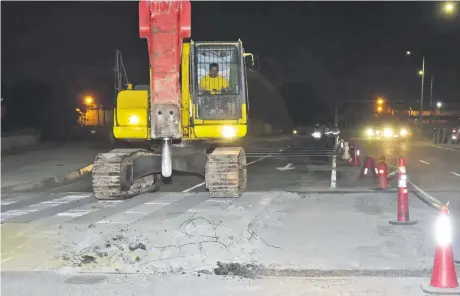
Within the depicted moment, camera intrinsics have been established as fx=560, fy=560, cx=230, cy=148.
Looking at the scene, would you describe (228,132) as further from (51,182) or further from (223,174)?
(51,182)

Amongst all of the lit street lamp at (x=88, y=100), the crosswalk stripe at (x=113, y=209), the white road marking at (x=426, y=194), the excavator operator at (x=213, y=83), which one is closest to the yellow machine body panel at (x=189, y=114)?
the excavator operator at (x=213, y=83)

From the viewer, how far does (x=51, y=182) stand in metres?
17.2

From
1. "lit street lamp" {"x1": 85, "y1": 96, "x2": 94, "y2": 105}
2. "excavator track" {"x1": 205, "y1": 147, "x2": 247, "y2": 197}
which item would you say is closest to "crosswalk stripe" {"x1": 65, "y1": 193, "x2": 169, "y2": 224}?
"excavator track" {"x1": 205, "y1": 147, "x2": 247, "y2": 197}

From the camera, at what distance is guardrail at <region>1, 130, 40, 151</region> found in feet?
97.5

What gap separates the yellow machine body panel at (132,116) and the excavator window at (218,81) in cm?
116

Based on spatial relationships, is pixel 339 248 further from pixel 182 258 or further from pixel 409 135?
pixel 409 135

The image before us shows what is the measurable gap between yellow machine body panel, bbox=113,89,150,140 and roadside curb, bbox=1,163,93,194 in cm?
489

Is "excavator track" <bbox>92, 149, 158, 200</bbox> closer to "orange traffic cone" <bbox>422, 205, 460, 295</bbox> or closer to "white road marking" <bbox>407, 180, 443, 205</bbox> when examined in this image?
"white road marking" <bbox>407, 180, 443, 205</bbox>

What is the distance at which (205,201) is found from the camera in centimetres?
1167

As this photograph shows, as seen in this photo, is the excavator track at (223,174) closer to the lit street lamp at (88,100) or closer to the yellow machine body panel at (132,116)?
the yellow machine body panel at (132,116)

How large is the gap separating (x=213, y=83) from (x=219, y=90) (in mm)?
209

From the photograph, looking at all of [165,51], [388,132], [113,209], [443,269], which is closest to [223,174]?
[113,209]

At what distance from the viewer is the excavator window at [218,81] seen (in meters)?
11.8

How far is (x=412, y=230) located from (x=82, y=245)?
4917mm
